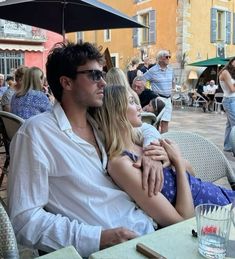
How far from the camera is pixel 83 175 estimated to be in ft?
4.55

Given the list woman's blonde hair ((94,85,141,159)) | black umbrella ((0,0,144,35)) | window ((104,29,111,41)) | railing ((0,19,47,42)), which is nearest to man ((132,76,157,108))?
black umbrella ((0,0,144,35))

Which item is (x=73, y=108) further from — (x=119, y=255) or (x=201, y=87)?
(x=201, y=87)

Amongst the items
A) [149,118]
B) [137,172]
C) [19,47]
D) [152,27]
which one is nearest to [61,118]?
[137,172]

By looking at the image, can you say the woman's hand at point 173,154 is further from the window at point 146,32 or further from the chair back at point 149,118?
the window at point 146,32

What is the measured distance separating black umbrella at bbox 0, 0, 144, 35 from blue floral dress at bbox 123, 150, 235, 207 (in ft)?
9.21

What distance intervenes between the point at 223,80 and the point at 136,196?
4354 mm

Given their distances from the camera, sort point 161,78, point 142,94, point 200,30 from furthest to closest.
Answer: point 200,30 < point 161,78 < point 142,94

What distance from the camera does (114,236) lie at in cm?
128

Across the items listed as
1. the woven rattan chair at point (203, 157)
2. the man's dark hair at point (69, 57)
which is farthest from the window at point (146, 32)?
the man's dark hair at point (69, 57)

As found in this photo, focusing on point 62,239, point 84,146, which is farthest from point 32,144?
point 62,239

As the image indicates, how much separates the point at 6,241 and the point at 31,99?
102 inches

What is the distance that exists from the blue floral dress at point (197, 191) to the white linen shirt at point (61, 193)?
0.43ft

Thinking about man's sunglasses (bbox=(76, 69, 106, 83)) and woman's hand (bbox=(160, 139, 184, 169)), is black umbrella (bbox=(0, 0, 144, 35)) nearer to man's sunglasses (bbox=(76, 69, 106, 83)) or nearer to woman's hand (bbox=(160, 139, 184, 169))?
man's sunglasses (bbox=(76, 69, 106, 83))

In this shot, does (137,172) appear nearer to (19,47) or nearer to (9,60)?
(9,60)
